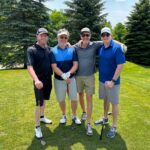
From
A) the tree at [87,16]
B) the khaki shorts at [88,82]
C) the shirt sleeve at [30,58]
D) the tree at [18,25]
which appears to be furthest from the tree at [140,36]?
the shirt sleeve at [30,58]

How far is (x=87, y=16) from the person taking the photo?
22.2 metres

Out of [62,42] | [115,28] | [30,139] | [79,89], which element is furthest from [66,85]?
[115,28]

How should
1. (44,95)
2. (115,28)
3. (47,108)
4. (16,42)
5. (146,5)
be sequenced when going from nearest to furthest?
1. (44,95)
2. (47,108)
3. (16,42)
4. (146,5)
5. (115,28)

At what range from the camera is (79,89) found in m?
5.73

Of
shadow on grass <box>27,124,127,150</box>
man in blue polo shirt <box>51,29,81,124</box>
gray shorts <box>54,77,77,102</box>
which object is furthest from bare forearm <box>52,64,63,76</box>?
shadow on grass <box>27,124,127,150</box>

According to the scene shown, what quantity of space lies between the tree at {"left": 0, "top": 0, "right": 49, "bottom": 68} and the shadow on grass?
45.9ft

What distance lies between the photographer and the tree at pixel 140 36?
27.4 meters

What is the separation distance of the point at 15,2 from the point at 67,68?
15387 mm

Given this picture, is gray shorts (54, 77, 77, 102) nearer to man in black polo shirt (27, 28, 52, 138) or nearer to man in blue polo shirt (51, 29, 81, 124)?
man in blue polo shirt (51, 29, 81, 124)

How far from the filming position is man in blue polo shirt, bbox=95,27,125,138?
5.01 m

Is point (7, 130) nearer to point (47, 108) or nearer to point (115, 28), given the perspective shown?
point (47, 108)

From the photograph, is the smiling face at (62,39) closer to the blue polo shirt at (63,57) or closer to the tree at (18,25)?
the blue polo shirt at (63,57)

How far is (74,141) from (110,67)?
1.53m

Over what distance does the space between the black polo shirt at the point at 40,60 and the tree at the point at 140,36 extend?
23.1 m
